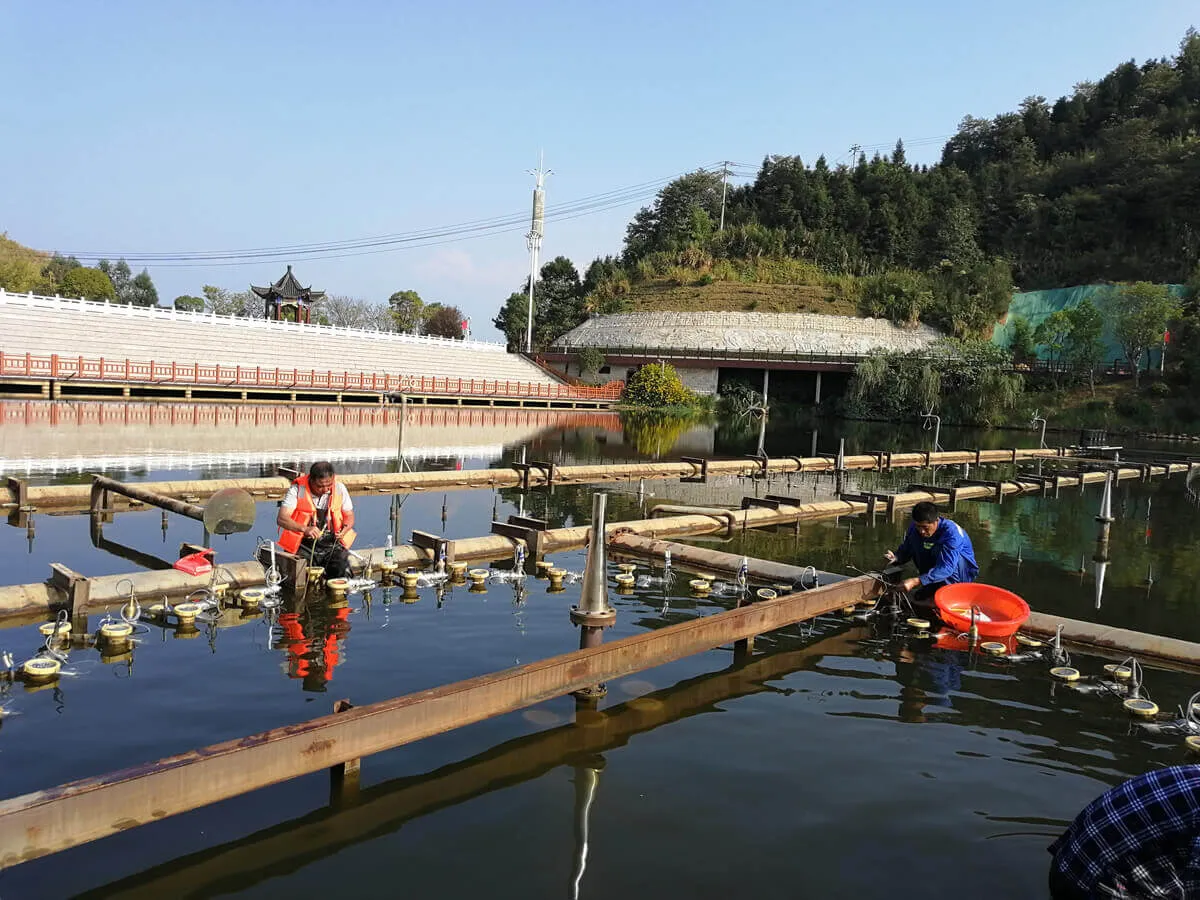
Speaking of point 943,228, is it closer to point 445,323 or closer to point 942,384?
point 942,384

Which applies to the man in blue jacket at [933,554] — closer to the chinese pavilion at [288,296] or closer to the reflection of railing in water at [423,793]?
the reflection of railing in water at [423,793]

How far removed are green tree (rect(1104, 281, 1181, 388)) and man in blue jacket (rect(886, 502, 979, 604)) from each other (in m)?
52.8

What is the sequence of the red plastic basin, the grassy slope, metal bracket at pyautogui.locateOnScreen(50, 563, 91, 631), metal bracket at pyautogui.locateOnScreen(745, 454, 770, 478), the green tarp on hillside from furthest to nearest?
the grassy slope → the green tarp on hillside → metal bracket at pyautogui.locateOnScreen(745, 454, 770, 478) → the red plastic basin → metal bracket at pyautogui.locateOnScreen(50, 563, 91, 631)

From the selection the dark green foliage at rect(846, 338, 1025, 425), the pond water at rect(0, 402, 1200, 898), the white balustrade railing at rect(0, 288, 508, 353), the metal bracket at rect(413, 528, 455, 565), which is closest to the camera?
the pond water at rect(0, 402, 1200, 898)

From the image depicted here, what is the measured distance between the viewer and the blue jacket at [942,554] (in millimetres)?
9523

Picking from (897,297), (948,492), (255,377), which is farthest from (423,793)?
(897,297)

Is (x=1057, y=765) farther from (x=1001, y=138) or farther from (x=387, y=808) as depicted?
(x=1001, y=138)

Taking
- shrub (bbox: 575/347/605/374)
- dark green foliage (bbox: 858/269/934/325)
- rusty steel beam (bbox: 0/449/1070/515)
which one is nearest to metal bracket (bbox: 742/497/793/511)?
rusty steel beam (bbox: 0/449/1070/515)

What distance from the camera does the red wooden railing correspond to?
35.2 m

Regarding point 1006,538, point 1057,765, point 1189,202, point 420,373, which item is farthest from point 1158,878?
point 1189,202

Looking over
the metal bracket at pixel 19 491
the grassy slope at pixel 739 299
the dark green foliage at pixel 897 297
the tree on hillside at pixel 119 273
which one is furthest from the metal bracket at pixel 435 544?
the tree on hillside at pixel 119 273

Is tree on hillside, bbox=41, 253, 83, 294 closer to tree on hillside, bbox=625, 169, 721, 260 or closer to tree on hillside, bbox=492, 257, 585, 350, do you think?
tree on hillside, bbox=492, 257, 585, 350

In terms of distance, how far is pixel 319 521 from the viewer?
9688 mm

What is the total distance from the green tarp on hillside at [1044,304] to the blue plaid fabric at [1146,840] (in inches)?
2675
